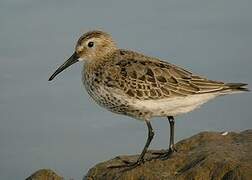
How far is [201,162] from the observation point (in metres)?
A: 12.9

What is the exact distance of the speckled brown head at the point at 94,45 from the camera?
1515 centimetres

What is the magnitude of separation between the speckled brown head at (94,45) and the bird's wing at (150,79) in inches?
21.5

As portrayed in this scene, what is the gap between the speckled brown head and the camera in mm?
15148

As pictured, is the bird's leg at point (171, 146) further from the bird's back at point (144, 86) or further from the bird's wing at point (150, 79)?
the bird's wing at point (150, 79)

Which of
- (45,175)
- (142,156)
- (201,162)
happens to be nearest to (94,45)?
(142,156)

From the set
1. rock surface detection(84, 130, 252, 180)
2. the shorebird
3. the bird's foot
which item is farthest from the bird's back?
rock surface detection(84, 130, 252, 180)

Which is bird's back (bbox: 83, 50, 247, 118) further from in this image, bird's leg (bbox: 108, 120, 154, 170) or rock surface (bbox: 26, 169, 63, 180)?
rock surface (bbox: 26, 169, 63, 180)

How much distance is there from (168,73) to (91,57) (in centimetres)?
206

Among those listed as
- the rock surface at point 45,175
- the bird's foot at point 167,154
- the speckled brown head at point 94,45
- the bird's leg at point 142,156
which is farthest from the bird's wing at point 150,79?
the rock surface at point 45,175

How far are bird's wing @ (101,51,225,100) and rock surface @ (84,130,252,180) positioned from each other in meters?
1.45

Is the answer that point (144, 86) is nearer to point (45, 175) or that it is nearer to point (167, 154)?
point (167, 154)

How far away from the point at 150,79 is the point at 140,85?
383 mm

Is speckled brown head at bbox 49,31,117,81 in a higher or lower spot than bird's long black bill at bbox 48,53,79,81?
higher

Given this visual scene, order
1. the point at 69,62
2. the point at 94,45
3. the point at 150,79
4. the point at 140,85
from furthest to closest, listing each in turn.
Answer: the point at 69,62, the point at 94,45, the point at 150,79, the point at 140,85
